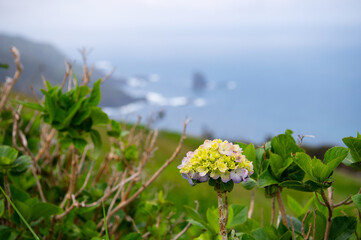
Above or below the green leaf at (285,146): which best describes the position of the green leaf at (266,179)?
A: below

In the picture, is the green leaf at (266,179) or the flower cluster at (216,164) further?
the green leaf at (266,179)

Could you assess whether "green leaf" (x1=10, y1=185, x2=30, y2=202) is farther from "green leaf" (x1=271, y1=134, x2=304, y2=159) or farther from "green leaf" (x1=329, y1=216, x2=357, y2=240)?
"green leaf" (x1=329, y1=216, x2=357, y2=240)

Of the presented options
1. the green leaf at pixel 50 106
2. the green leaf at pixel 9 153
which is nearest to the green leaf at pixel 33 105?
the green leaf at pixel 50 106

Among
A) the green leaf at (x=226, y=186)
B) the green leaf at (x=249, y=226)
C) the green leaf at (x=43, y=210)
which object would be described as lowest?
the green leaf at (x=43, y=210)

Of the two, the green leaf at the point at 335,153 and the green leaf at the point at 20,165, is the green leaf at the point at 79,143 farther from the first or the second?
the green leaf at the point at 335,153

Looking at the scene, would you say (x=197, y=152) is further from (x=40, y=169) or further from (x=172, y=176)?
(x=172, y=176)

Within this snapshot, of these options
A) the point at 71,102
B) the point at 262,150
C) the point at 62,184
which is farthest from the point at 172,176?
the point at 262,150

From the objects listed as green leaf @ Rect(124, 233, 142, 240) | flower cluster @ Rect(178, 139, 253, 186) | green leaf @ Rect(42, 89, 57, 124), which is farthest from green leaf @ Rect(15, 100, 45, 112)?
flower cluster @ Rect(178, 139, 253, 186)
